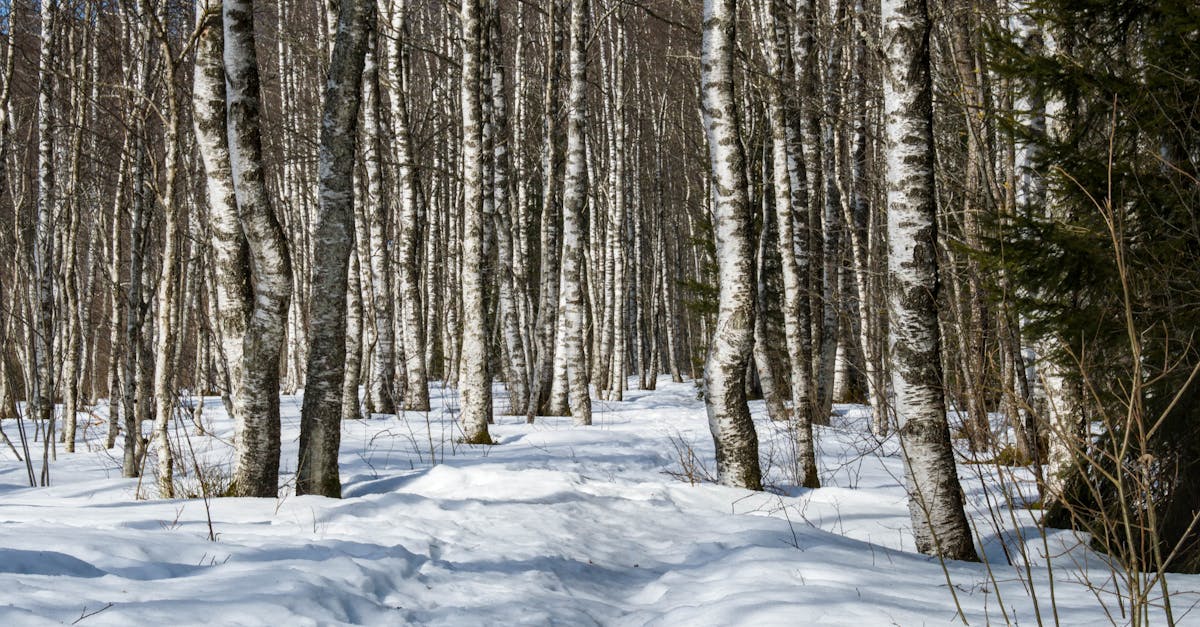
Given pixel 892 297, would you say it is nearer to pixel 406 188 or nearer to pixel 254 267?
pixel 254 267

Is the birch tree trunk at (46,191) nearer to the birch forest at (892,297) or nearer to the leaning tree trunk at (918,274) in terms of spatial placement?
the birch forest at (892,297)

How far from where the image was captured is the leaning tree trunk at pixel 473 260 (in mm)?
9438

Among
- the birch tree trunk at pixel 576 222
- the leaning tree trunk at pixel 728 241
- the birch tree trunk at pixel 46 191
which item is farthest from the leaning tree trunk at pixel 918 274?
the birch tree trunk at pixel 46 191

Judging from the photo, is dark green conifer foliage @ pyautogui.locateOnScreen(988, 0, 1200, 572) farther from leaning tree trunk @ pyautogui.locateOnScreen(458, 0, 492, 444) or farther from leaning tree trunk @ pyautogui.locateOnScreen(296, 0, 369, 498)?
leaning tree trunk @ pyautogui.locateOnScreen(458, 0, 492, 444)

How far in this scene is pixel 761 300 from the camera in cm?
1459

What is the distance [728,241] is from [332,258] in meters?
3.08

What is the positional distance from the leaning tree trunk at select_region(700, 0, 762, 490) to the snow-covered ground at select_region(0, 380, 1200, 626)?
0.71 m

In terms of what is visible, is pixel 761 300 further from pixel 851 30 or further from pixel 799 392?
pixel 799 392

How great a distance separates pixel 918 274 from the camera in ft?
15.6

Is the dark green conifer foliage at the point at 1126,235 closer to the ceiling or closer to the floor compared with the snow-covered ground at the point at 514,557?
closer to the ceiling

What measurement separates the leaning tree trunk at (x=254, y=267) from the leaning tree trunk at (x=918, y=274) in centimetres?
422

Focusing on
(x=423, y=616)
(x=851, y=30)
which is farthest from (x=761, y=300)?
(x=423, y=616)

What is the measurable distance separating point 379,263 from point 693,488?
8.34 metres

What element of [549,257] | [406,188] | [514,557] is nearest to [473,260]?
[406,188]
